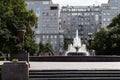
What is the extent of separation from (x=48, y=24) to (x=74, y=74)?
450 feet

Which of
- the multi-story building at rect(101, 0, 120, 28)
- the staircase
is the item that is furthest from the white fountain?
the multi-story building at rect(101, 0, 120, 28)

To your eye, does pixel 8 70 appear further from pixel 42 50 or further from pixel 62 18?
pixel 62 18

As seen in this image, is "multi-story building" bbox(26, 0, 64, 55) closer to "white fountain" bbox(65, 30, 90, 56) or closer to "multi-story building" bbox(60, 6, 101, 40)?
"multi-story building" bbox(60, 6, 101, 40)

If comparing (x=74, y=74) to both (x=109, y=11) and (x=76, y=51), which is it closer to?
(x=76, y=51)

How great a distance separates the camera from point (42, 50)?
94875mm

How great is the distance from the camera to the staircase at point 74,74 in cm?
1791

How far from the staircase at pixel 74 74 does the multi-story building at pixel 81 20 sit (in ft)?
528

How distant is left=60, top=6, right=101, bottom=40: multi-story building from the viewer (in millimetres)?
183225

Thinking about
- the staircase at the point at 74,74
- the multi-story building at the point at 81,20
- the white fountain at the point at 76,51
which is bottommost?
the multi-story building at the point at 81,20

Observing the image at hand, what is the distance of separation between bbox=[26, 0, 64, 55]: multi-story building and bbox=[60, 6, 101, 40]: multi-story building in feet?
81.7

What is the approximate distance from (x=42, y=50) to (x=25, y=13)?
54224mm

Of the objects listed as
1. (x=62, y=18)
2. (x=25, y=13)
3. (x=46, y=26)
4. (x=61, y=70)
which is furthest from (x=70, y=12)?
(x=61, y=70)

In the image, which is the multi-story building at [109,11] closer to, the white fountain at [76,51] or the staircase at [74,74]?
the white fountain at [76,51]

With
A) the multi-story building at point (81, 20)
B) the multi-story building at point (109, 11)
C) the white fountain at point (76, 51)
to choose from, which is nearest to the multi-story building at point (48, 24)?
the multi-story building at point (109, 11)
